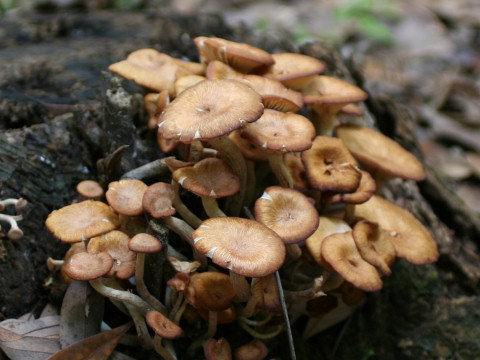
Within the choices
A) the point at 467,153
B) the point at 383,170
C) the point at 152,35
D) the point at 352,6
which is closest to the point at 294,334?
the point at 383,170

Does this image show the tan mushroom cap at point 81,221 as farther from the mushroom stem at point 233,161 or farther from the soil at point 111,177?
the mushroom stem at point 233,161

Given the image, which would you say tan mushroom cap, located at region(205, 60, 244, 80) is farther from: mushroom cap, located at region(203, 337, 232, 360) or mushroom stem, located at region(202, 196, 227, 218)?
mushroom cap, located at region(203, 337, 232, 360)

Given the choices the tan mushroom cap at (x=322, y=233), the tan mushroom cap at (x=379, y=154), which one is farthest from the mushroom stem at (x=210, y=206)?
the tan mushroom cap at (x=379, y=154)

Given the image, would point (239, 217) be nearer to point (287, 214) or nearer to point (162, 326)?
point (287, 214)

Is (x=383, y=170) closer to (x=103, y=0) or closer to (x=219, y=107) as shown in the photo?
(x=219, y=107)

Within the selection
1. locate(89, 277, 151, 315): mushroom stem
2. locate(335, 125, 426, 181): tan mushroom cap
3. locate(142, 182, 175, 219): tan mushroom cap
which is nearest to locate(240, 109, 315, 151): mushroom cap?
locate(142, 182, 175, 219): tan mushroom cap

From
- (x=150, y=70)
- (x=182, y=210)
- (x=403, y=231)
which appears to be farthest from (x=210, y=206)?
(x=403, y=231)
